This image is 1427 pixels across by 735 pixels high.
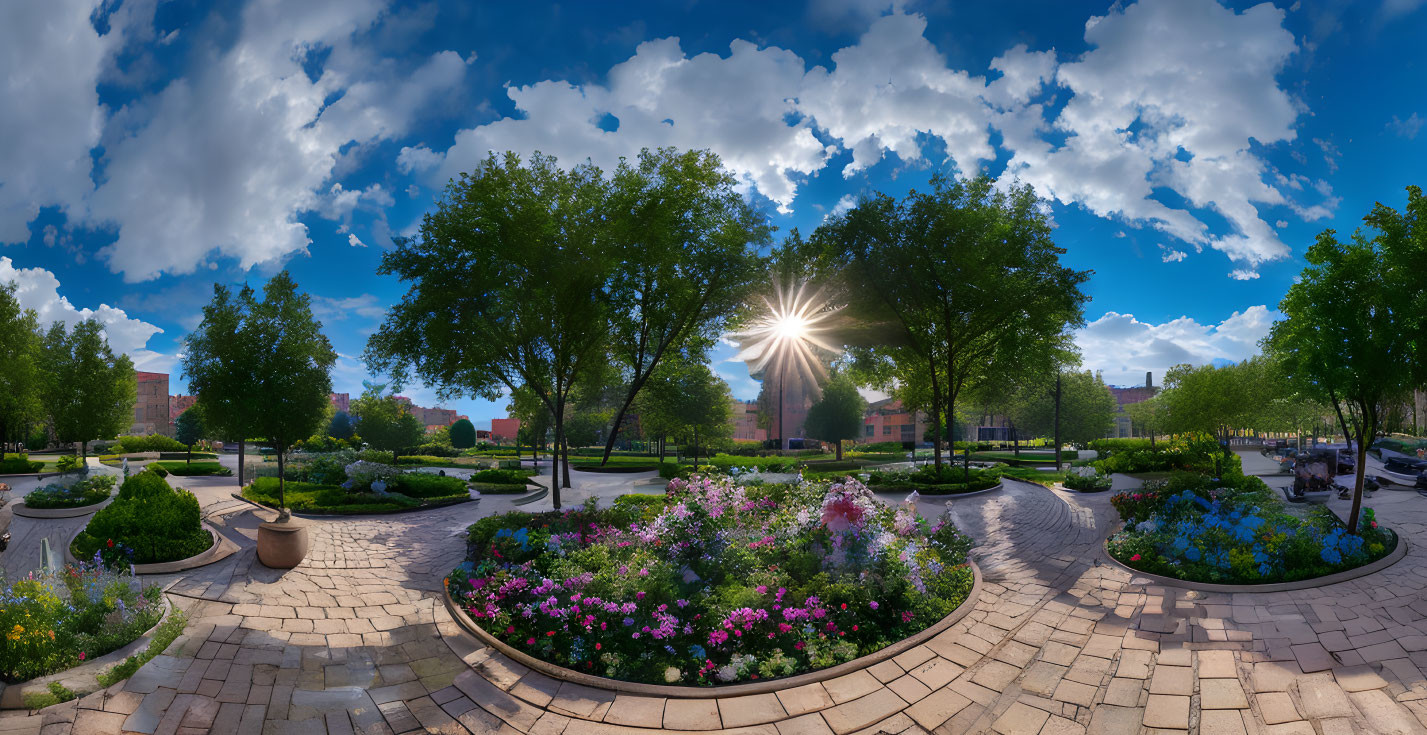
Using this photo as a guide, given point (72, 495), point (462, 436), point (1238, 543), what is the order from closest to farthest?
point (1238, 543), point (72, 495), point (462, 436)

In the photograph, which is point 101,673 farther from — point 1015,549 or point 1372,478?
point 1372,478

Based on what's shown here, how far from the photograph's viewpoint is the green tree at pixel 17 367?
1980 cm

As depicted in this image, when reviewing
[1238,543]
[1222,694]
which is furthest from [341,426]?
[1222,694]

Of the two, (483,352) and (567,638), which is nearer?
(567,638)

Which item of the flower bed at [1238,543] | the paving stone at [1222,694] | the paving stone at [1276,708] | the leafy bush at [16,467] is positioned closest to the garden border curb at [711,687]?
the paving stone at [1222,694]

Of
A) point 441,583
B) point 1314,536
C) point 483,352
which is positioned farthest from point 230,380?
point 1314,536

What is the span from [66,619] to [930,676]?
25.3ft

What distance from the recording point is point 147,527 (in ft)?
28.3

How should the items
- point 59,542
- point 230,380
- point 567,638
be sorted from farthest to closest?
point 230,380 → point 59,542 → point 567,638

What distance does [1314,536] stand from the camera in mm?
7953

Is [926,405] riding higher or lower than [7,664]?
higher

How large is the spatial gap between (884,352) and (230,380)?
18.2 meters

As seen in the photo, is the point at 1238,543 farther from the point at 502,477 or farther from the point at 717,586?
the point at 502,477

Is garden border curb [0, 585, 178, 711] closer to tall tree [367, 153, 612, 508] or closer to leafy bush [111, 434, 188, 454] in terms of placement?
tall tree [367, 153, 612, 508]
